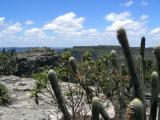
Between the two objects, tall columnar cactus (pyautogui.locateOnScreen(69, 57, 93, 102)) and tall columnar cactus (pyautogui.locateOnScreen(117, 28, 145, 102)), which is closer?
tall columnar cactus (pyautogui.locateOnScreen(117, 28, 145, 102))

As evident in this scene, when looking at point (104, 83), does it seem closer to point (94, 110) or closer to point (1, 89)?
point (94, 110)

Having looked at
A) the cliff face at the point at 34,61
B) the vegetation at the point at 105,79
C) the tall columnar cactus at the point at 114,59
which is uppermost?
the tall columnar cactus at the point at 114,59

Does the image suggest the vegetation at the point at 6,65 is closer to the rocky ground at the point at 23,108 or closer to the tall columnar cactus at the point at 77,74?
the rocky ground at the point at 23,108

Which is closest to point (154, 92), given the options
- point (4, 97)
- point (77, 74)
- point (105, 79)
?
point (77, 74)

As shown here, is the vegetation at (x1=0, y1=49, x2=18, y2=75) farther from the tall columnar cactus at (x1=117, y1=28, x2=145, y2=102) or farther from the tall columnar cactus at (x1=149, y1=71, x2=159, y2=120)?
the tall columnar cactus at (x1=117, y1=28, x2=145, y2=102)

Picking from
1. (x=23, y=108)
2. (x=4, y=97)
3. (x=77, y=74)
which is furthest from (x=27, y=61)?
(x=77, y=74)

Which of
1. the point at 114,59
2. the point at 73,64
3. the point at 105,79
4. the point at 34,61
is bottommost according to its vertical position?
the point at 34,61

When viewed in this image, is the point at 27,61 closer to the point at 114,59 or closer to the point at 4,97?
the point at 4,97

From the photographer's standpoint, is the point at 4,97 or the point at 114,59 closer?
the point at 114,59

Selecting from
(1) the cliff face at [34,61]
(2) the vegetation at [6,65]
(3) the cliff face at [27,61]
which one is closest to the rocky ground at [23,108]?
(2) the vegetation at [6,65]

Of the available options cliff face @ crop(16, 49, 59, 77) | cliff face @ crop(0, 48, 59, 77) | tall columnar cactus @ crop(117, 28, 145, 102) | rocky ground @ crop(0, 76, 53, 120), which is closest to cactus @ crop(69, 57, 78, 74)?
tall columnar cactus @ crop(117, 28, 145, 102)

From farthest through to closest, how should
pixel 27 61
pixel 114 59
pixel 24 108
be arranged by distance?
pixel 27 61, pixel 24 108, pixel 114 59

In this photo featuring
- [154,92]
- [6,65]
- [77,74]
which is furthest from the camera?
[6,65]

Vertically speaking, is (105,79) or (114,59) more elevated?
(114,59)
